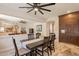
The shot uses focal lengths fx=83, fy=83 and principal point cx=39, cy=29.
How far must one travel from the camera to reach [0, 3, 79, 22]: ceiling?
1.55 meters

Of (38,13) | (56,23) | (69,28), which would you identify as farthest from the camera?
(69,28)

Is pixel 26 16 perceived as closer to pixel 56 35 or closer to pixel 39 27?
pixel 39 27

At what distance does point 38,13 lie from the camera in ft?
5.49

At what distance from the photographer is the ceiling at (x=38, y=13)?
1551mm

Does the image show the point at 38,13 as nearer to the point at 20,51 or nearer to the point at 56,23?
the point at 56,23

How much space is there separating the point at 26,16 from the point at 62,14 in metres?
0.77

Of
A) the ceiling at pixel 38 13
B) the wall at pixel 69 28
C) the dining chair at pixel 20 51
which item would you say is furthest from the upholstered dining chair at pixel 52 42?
the dining chair at pixel 20 51

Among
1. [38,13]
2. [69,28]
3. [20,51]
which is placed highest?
[38,13]

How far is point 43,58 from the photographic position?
1656 mm

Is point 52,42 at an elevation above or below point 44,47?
above

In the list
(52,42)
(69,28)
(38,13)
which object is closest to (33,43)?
(52,42)

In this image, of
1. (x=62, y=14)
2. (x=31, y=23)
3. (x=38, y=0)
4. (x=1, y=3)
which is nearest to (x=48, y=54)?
(x=31, y=23)

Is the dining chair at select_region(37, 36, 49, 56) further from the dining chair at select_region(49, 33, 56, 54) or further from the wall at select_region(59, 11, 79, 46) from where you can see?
the wall at select_region(59, 11, 79, 46)

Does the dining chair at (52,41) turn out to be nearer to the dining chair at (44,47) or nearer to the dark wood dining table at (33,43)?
the dining chair at (44,47)
